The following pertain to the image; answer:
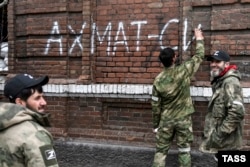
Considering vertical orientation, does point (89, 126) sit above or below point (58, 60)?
below

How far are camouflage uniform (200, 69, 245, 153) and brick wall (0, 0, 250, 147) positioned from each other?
787 mm

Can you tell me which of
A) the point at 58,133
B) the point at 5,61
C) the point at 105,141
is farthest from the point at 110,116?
the point at 5,61

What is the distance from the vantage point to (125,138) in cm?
607

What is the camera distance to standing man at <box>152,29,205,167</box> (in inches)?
196

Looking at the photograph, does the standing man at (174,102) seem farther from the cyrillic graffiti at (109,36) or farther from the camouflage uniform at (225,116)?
the cyrillic graffiti at (109,36)

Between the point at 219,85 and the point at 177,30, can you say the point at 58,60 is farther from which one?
the point at 219,85

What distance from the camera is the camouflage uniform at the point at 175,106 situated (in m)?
4.98

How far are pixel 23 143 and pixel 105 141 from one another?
3.94 m

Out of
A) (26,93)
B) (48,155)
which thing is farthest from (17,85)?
(48,155)

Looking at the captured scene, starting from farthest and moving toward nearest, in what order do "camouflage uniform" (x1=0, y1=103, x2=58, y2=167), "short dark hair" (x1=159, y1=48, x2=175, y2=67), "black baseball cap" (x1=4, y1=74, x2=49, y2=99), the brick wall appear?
the brick wall → "short dark hair" (x1=159, y1=48, x2=175, y2=67) → "black baseball cap" (x1=4, y1=74, x2=49, y2=99) → "camouflage uniform" (x1=0, y1=103, x2=58, y2=167)

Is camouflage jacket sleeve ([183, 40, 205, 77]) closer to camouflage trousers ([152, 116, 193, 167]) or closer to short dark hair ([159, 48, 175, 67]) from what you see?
short dark hair ([159, 48, 175, 67])

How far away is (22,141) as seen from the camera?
2.35 m

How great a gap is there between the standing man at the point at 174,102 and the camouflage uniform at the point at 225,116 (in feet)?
1.25

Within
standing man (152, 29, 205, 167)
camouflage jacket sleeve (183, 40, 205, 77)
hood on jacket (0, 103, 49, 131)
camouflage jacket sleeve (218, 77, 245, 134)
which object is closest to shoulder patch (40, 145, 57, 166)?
hood on jacket (0, 103, 49, 131)
